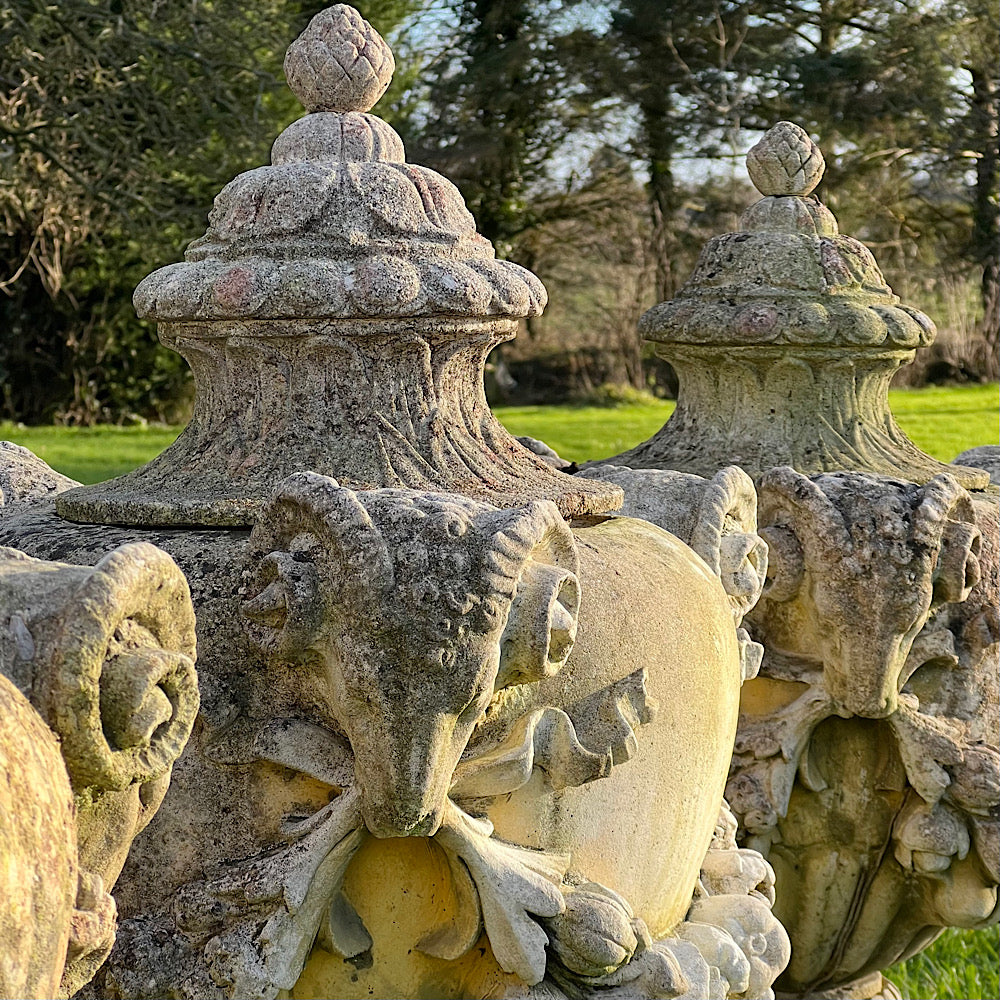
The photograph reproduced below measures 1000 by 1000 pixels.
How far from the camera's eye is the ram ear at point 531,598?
178 centimetres

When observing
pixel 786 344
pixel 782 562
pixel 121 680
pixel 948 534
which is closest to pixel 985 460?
pixel 786 344

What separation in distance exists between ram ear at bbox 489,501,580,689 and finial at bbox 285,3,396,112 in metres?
0.96

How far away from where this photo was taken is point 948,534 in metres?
2.93

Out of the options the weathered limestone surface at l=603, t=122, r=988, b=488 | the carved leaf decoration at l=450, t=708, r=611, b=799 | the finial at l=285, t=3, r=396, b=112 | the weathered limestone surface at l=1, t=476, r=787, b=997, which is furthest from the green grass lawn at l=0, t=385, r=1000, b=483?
the carved leaf decoration at l=450, t=708, r=611, b=799

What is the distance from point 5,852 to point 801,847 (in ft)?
7.87

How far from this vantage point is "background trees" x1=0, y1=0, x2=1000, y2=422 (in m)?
14.5

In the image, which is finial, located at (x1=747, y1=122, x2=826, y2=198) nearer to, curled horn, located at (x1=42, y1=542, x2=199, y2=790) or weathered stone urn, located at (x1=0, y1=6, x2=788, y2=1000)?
weathered stone urn, located at (x1=0, y1=6, x2=788, y2=1000)

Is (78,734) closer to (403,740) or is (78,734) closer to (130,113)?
(403,740)

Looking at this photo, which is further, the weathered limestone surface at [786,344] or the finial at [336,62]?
the weathered limestone surface at [786,344]

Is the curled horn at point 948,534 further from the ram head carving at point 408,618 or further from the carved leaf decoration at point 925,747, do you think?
the ram head carving at point 408,618

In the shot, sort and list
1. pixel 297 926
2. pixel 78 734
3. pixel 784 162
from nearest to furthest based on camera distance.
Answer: pixel 78 734
pixel 297 926
pixel 784 162

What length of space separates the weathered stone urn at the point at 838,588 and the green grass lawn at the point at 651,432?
0.66 metres

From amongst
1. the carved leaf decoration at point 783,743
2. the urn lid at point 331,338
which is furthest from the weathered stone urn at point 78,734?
the carved leaf decoration at point 783,743

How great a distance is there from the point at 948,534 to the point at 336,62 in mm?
1554
